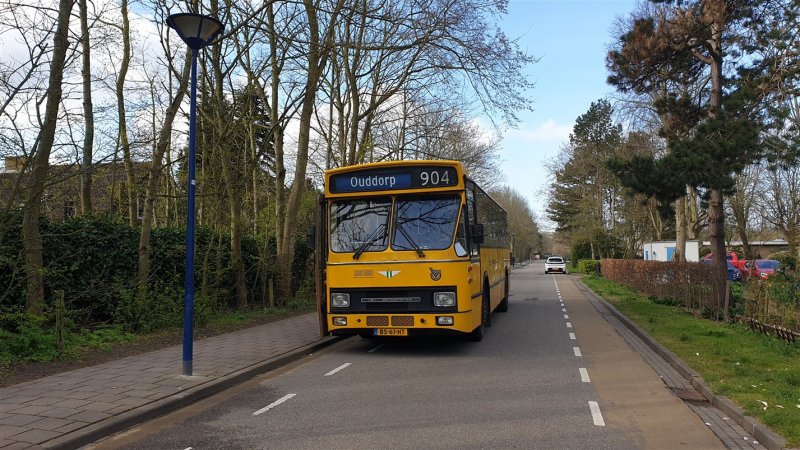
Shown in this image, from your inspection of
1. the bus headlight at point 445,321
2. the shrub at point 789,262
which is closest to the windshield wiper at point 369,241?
the bus headlight at point 445,321

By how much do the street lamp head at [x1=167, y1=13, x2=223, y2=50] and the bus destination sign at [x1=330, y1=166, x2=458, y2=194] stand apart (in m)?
3.42

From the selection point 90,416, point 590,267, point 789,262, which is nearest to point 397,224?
point 90,416

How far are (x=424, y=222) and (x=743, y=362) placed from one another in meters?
5.31

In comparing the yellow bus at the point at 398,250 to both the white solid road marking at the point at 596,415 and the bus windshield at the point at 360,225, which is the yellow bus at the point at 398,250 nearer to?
the bus windshield at the point at 360,225

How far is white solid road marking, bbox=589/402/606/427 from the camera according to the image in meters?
5.91

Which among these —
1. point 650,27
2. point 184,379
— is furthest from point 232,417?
point 650,27

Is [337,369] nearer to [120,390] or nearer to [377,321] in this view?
[377,321]

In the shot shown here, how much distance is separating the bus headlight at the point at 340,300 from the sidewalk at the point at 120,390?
1.18m

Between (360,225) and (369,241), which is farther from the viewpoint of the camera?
(360,225)

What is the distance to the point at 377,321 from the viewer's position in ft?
31.0

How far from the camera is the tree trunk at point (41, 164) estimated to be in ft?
29.3

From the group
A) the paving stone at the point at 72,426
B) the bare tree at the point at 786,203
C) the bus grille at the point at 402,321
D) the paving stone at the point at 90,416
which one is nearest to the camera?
the paving stone at the point at 72,426

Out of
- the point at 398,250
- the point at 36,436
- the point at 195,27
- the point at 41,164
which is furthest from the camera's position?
the point at 398,250

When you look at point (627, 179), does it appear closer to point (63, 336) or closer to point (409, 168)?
point (409, 168)
